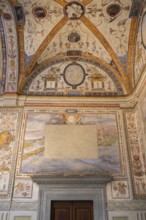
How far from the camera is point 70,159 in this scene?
26.0ft

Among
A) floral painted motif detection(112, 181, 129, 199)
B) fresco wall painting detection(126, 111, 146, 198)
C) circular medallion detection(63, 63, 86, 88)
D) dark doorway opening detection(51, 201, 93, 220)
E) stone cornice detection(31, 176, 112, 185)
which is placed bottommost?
dark doorway opening detection(51, 201, 93, 220)

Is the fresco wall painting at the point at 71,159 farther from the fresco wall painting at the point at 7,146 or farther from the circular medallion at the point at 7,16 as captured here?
the circular medallion at the point at 7,16

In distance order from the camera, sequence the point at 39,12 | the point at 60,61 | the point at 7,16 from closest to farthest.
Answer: the point at 7,16
the point at 39,12
the point at 60,61

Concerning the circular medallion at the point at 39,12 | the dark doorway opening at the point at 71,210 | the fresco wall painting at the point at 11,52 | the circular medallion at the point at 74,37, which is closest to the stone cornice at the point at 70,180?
the dark doorway opening at the point at 71,210

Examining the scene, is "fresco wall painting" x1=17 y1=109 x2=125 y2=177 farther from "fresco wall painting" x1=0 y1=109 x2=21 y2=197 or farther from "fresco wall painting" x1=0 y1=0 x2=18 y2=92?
"fresco wall painting" x1=0 y1=0 x2=18 y2=92

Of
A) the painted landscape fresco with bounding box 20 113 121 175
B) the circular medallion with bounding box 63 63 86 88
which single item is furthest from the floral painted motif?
the circular medallion with bounding box 63 63 86 88

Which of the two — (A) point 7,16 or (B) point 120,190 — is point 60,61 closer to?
(A) point 7,16

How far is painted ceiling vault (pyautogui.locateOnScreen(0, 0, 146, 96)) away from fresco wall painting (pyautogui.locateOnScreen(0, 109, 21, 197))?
110 centimetres

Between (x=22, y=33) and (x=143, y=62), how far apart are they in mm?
4582

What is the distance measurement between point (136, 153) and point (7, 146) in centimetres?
444

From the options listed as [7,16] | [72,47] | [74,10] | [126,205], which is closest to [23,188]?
[126,205]

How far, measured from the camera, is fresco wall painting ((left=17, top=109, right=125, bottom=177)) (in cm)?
776

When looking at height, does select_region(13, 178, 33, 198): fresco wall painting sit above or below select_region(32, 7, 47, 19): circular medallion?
below

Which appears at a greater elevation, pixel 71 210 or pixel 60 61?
pixel 60 61
